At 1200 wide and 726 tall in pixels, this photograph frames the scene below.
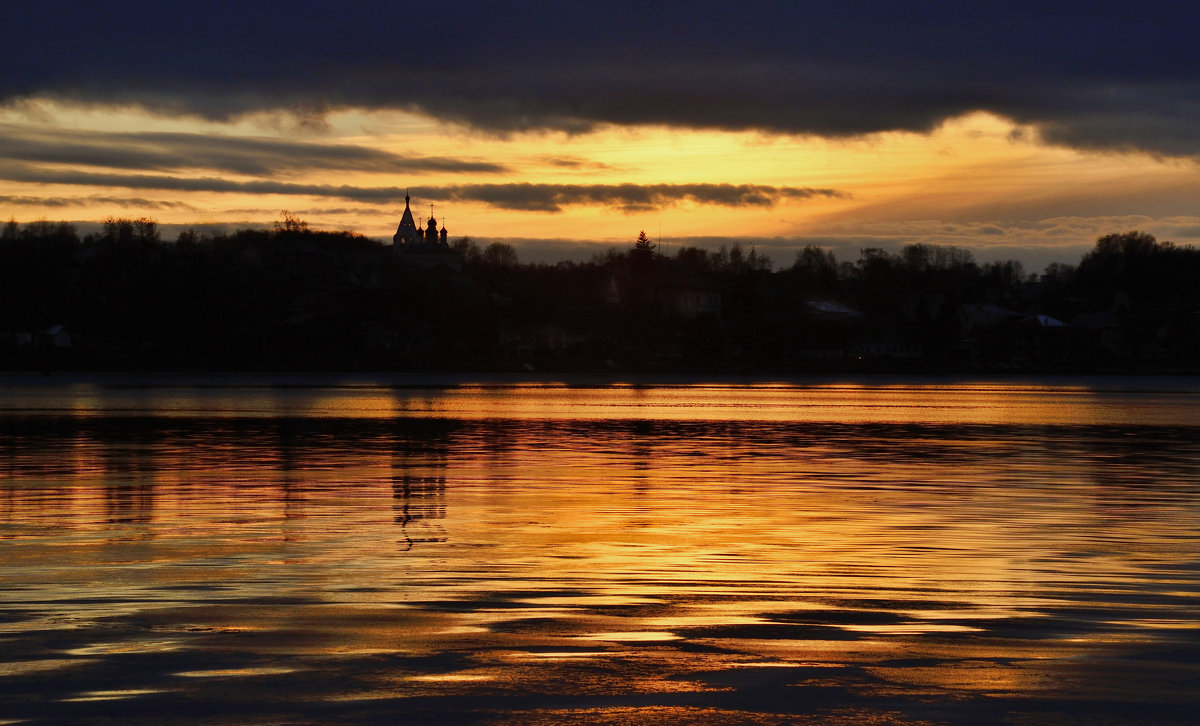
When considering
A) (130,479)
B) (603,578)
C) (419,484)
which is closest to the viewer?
(603,578)

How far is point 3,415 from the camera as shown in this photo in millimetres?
60156

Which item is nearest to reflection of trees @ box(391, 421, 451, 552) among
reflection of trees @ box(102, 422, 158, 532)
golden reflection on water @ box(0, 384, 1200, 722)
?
golden reflection on water @ box(0, 384, 1200, 722)

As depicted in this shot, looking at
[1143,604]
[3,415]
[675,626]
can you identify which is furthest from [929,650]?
[3,415]

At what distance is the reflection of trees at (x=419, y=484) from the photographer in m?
19.3

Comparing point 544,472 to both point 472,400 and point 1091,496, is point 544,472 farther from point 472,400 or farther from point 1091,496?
point 472,400

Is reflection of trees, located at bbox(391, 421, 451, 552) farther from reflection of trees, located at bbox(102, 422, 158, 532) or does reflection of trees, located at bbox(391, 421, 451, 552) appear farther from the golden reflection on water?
reflection of trees, located at bbox(102, 422, 158, 532)

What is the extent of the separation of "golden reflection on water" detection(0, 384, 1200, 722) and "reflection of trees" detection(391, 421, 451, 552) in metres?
0.14

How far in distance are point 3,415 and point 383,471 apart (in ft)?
123

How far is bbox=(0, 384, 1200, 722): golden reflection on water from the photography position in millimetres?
9531

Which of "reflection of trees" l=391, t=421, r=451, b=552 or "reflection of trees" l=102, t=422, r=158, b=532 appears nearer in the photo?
"reflection of trees" l=391, t=421, r=451, b=552

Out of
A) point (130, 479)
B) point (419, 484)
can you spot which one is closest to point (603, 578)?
point (419, 484)

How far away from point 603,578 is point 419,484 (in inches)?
526

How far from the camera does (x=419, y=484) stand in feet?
89.7

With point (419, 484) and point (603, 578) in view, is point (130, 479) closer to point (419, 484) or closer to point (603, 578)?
point (419, 484)
